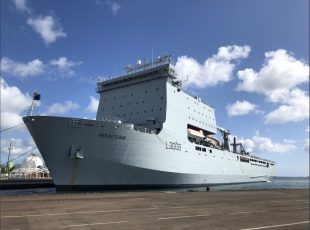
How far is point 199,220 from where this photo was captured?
11.5m

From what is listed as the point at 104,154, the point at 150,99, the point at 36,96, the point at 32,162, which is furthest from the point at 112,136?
the point at 32,162

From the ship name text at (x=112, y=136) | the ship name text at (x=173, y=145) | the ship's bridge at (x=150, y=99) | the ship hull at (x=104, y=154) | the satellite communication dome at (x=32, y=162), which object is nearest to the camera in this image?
the ship hull at (x=104, y=154)

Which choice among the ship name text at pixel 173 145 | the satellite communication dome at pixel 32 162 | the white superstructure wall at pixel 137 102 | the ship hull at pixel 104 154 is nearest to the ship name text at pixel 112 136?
the ship hull at pixel 104 154

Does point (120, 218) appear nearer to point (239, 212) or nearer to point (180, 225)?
point (180, 225)

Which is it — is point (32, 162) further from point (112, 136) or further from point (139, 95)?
point (112, 136)

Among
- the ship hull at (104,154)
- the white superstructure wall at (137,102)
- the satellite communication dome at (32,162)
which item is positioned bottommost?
the ship hull at (104,154)

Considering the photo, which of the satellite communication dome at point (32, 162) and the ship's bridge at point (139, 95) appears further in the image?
the satellite communication dome at point (32, 162)

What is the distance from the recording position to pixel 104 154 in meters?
26.7

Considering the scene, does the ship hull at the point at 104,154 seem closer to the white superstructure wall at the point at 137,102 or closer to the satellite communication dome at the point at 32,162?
the white superstructure wall at the point at 137,102

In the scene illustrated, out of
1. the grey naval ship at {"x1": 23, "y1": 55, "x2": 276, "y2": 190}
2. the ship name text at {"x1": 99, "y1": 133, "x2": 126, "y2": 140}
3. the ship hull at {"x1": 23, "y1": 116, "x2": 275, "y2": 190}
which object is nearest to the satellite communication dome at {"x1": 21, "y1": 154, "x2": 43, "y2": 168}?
the grey naval ship at {"x1": 23, "y1": 55, "x2": 276, "y2": 190}

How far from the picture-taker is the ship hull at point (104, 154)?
25.7m

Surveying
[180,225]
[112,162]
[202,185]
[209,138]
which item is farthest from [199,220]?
[209,138]

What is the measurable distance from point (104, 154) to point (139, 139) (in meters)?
3.56

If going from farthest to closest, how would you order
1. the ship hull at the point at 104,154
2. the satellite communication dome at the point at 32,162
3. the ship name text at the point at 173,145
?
the satellite communication dome at the point at 32,162, the ship name text at the point at 173,145, the ship hull at the point at 104,154
